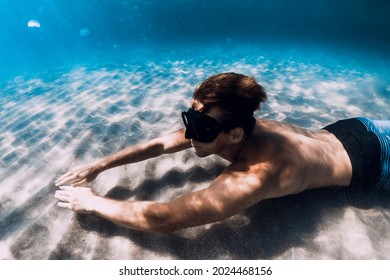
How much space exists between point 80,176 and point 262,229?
2380 mm

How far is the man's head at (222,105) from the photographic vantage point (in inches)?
95.5

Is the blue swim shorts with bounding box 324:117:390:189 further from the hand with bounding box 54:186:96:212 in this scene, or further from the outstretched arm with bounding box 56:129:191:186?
the hand with bounding box 54:186:96:212

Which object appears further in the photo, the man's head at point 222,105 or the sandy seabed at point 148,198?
Result: the sandy seabed at point 148,198

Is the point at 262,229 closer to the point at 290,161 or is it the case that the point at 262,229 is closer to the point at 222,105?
the point at 290,161

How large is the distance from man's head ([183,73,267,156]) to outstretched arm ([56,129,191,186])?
107 centimetres

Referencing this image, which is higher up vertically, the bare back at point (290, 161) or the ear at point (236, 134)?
the ear at point (236, 134)

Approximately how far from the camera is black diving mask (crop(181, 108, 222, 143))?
244 cm

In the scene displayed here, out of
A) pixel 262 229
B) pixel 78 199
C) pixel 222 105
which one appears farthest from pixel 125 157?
pixel 262 229

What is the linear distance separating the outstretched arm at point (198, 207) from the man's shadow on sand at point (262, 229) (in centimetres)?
46

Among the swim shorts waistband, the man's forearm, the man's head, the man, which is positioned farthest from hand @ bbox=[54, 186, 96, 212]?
the swim shorts waistband

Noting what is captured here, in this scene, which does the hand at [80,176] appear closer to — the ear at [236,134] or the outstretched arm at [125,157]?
the outstretched arm at [125,157]

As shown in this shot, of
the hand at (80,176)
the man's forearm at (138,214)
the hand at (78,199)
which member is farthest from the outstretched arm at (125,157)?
the man's forearm at (138,214)

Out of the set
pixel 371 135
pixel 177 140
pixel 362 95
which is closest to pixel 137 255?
pixel 177 140
